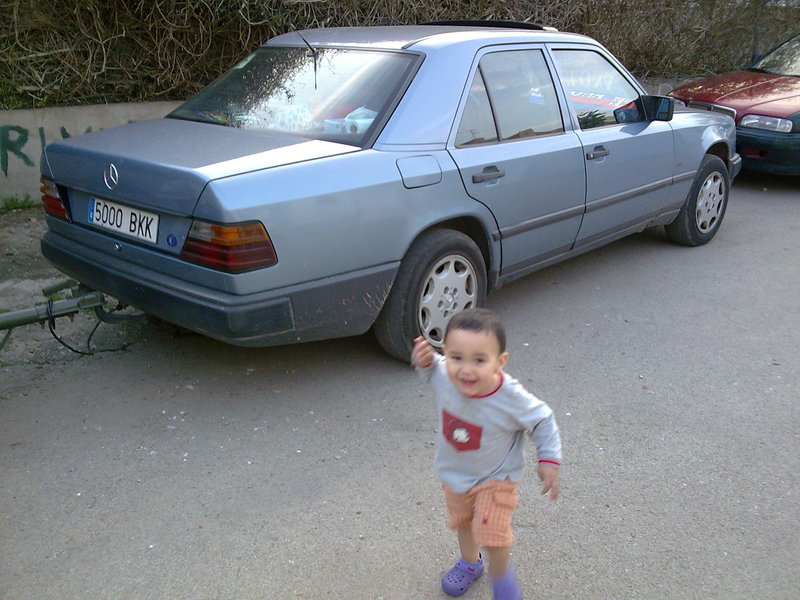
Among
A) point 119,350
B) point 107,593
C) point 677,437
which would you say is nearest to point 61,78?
point 119,350

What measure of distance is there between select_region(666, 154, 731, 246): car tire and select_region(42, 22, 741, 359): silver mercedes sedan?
3.78 ft

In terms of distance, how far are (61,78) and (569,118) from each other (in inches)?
169

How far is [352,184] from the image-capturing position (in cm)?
356

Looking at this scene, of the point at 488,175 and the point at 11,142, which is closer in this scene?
the point at 488,175

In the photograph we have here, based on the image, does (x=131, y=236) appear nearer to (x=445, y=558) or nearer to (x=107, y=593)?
(x=107, y=593)

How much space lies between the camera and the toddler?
86.4 inches

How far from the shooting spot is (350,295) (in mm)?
3656

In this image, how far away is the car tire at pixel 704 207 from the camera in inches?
244

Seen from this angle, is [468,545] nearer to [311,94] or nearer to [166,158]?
[166,158]

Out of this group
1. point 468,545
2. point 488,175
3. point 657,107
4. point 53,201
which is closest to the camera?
point 468,545

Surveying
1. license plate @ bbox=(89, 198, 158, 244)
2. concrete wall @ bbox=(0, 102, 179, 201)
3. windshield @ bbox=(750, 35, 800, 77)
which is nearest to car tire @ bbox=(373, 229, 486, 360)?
license plate @ bbox=(89, 198, 158, 244)

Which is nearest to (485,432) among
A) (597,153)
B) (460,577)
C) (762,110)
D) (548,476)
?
(548,476)

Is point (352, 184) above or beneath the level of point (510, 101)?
beneath

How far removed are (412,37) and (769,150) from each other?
524 centimetres
